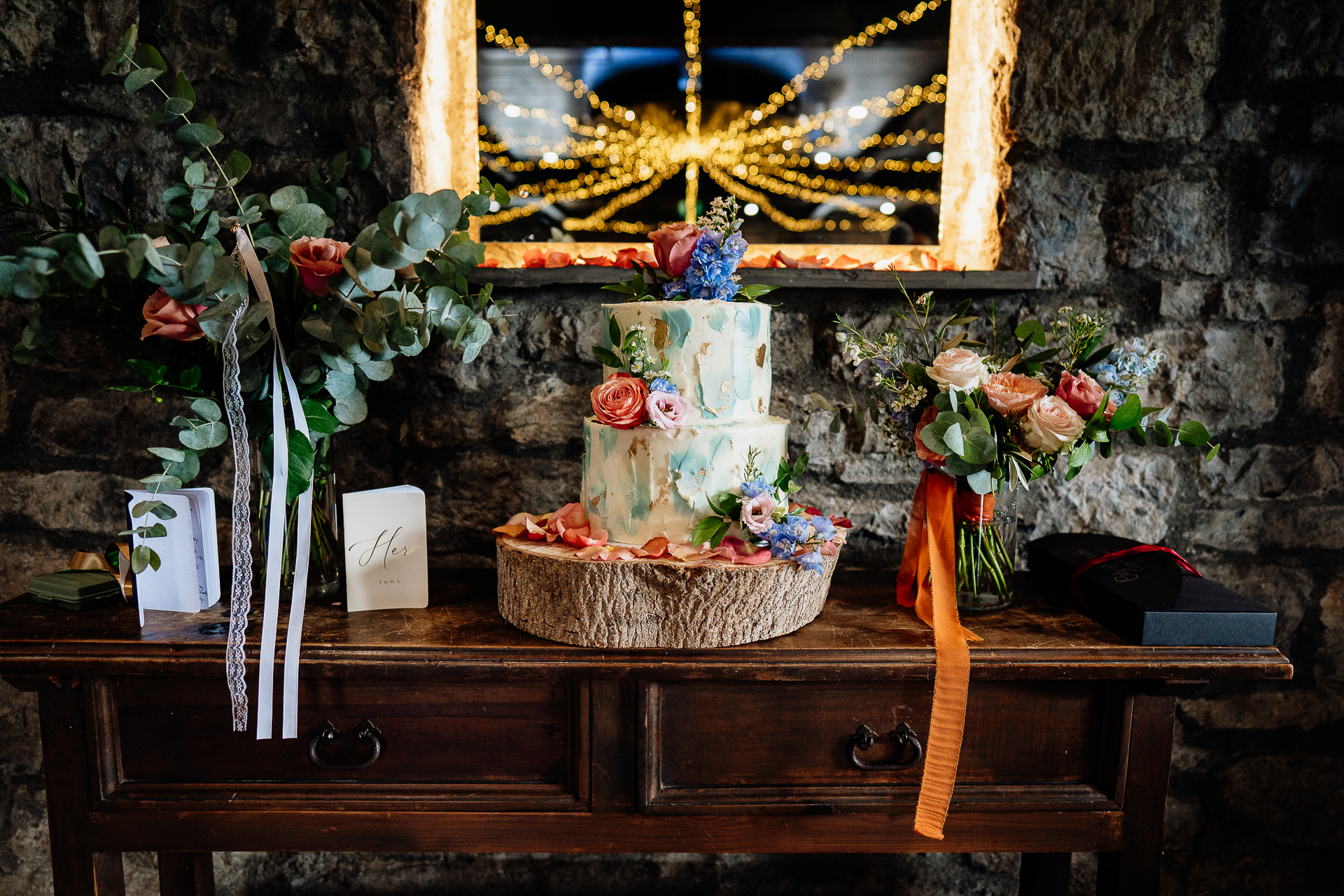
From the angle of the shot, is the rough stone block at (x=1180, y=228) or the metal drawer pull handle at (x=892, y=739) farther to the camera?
the rough stone block at (x=1180, y=228)

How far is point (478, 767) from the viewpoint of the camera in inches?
49.1

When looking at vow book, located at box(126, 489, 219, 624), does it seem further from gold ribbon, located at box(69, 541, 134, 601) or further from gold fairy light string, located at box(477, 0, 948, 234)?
gold fairy light string, located at box(477, 0, 948, 234)

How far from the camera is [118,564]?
137 cm

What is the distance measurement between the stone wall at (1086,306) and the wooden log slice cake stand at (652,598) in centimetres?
50

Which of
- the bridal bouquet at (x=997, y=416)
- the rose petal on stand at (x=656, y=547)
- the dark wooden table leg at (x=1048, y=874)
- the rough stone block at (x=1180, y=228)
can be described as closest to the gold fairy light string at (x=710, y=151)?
the rough stone block at (x=1180, y=228)

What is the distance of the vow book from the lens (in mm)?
1295

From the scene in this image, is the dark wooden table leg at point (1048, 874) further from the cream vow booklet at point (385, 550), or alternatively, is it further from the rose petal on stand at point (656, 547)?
the cream vow booklet at point (385, 550)

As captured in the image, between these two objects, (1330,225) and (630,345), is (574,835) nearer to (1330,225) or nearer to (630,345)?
(630,345)

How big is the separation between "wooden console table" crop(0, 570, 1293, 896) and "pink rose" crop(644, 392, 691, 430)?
397mm

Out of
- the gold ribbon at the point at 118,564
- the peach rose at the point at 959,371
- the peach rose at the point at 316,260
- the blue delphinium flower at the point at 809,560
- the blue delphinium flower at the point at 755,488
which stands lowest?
the gold ribbon at the point at 118,564

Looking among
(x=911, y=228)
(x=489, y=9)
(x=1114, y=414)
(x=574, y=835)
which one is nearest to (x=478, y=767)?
(x=574, y=835)

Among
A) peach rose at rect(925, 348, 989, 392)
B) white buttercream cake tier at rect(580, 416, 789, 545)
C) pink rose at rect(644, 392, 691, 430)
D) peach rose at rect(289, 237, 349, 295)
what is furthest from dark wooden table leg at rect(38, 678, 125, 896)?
peach rose at rect(925, 348, 989, 392)

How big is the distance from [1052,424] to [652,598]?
0.71 m

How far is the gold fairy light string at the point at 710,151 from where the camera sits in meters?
1.70
